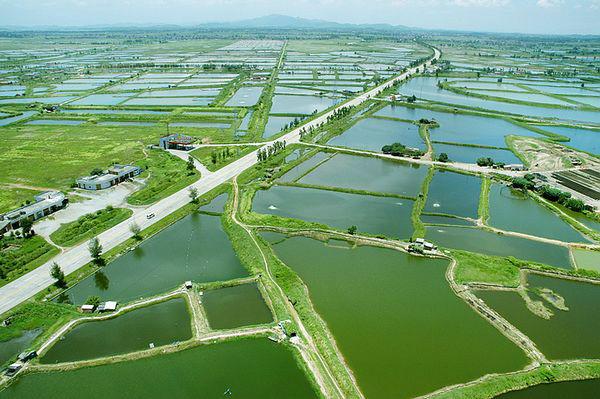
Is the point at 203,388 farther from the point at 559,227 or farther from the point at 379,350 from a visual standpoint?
the point at 559,227

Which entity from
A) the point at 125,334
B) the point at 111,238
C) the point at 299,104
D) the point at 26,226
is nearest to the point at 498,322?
the point at 125,334

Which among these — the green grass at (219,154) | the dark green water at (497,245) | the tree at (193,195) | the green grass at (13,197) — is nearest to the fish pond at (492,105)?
the green grass at (219,154)

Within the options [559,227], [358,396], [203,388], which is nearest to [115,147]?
[203,388]

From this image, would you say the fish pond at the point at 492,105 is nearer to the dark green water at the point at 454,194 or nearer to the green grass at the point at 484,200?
the dark green water at the point at 454,194

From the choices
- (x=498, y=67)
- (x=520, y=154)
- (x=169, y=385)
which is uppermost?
(x=498, y=67)

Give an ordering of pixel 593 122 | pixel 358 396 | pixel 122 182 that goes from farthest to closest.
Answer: pixel 593 122 → pixel 122 182 → pixel 358 396

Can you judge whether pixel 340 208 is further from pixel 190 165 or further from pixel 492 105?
pixel 492 105

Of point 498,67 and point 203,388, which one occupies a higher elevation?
point 498,67

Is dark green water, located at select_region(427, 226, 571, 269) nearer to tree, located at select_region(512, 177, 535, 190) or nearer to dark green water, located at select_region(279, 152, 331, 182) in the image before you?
tree, located at select_region(512, 177, 535, 190)
